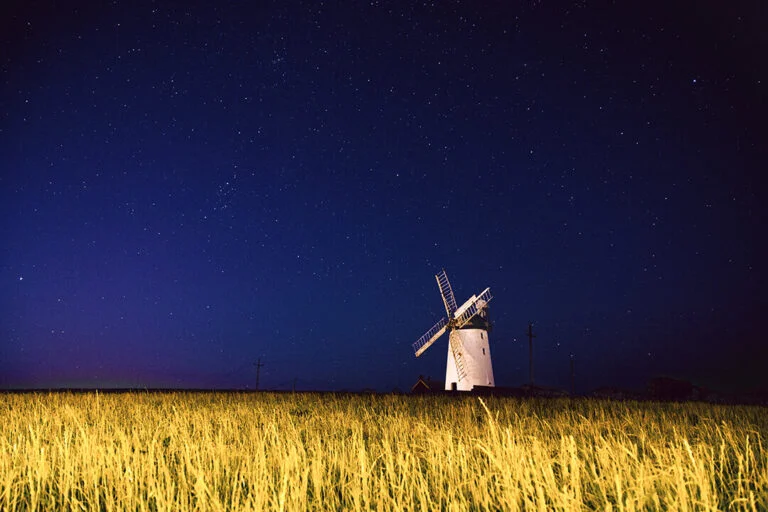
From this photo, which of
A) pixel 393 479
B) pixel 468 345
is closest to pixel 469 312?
pixel 468 345

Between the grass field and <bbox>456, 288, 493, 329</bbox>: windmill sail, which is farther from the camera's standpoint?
<bbox>456, 288, 493, 329</bbox>: windmill sail

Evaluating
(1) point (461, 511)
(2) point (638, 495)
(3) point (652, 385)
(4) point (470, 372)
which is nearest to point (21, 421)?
(1) point (461, 511)

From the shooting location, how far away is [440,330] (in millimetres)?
47469

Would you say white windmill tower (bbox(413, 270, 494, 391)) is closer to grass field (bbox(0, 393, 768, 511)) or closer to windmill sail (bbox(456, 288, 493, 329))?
windmill sail (bbox(456, 288, 493, 329))

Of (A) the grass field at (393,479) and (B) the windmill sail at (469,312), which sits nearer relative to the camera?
(A) the grass field at (393,479)

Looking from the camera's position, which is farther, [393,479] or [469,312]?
[469,312]

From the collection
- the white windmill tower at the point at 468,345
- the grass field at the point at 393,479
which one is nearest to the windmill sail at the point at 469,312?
the white windmill tower at the point at 468,345

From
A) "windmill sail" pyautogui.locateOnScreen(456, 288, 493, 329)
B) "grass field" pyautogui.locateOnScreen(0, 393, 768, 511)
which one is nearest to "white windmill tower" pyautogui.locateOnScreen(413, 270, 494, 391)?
"windmill sail" pyautogui.locateOnScreen(456, 288, 493, 329)

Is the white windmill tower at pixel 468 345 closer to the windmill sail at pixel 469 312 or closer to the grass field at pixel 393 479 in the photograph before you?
the windmill sail at pixel 469 312

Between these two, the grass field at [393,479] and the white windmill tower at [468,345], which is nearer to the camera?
the grass field at [393,479]

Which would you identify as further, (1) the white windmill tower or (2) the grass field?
(1) the white windmill tower

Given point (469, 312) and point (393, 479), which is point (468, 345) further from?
point (393, 479)

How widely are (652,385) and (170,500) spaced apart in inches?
2232

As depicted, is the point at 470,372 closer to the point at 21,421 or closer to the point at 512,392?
the point at 512,392
